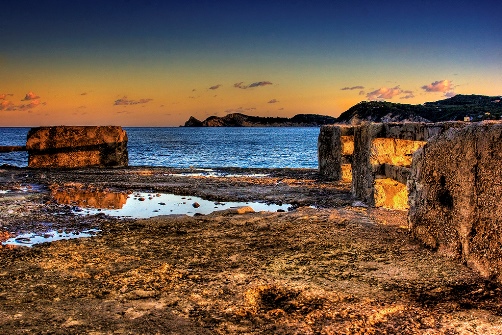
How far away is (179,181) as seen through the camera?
12945mm

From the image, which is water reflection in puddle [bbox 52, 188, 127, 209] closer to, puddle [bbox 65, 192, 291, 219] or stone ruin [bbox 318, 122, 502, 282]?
puddle [bbox 65, 192, 291, 219]

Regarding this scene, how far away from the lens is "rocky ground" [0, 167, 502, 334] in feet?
9.93

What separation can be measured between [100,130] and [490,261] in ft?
49.6

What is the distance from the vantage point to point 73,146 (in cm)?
1630

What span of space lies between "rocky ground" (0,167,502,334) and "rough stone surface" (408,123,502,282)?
180 mm

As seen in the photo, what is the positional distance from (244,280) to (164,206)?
211 inches

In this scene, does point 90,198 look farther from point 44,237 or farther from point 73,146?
point 73,146

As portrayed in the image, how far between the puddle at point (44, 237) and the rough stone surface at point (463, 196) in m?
4.30

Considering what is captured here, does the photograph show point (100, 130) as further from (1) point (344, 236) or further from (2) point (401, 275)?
(2) point (401, 275)

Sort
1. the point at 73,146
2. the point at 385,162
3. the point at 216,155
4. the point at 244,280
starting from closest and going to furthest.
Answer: the point at 244,280 → the point at 385,162 → the point at 73,146 → the point at 216,155

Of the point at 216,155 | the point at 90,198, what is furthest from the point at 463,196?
the point at 216,155

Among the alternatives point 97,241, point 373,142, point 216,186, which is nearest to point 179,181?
point 216,186

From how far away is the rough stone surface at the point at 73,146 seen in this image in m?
16.1

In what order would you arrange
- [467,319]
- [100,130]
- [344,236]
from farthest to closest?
[100,130], [344,236], [467,319]
